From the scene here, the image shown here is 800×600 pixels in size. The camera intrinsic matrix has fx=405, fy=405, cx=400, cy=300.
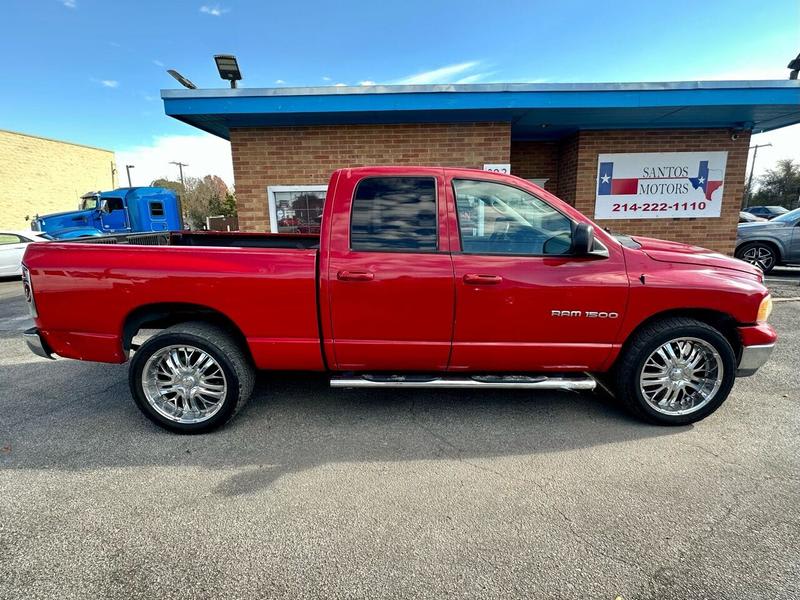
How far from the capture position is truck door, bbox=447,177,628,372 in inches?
120

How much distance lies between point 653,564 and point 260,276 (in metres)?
2.94

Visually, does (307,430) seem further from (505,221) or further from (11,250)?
(11,250)

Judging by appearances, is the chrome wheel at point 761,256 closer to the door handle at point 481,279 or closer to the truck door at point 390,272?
the door handle at point 481,279

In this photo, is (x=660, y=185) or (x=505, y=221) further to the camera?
(x=660, y=185)

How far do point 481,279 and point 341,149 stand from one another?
5.87 m

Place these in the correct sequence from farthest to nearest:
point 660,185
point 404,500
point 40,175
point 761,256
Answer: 1. point 40,175
2. point 761,256
3. point 660,185
4. point 404,500

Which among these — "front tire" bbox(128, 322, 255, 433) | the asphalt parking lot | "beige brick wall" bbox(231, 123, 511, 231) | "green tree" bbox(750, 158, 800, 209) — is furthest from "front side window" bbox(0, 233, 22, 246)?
"green tree" bbox(750, 158, 800, 209)

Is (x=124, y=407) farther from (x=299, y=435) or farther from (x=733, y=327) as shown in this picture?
(x=733, y=327)

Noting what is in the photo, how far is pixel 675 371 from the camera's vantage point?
326 cm

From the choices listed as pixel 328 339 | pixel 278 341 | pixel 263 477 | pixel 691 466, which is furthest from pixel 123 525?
pixel 691 466

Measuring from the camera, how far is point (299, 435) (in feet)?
10.5

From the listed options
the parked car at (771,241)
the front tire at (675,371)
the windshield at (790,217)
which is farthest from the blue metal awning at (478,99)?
the front tire at (675,371)

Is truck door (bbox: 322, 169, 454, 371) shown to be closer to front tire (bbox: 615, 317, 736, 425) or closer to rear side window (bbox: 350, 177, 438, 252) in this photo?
rear side window (bbox: 350, 177, 438, 252)

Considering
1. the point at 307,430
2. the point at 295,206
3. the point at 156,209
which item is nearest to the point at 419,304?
the point at 307,430
